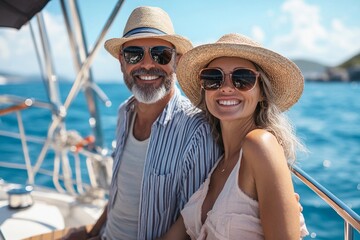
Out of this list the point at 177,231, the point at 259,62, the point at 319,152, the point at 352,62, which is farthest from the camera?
the point at 352,62

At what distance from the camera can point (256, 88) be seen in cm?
135

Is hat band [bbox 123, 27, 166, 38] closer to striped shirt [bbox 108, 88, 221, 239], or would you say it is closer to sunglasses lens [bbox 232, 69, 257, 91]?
striped shirt [bbox 108, 88, 221, 239]

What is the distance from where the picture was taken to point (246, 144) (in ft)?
3.87

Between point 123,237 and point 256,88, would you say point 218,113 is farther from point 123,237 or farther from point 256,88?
point 123,237

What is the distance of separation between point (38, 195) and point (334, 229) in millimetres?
4991

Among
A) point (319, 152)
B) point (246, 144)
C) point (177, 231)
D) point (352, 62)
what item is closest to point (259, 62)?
point (246, 144)

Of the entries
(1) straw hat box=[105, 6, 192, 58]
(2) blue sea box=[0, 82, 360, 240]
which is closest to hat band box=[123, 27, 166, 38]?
(1) straw hat box=[105, 6, 192, 58]

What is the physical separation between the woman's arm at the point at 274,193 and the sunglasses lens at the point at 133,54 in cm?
76

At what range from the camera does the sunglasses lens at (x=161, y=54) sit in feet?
5.57

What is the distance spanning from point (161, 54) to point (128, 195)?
1.97 ft

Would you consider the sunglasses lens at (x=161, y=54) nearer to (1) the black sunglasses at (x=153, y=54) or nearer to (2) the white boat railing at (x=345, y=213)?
(1) the black sunglasses at (x=153, y=54)

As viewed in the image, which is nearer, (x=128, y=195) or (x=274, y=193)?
(x=274, y=193)

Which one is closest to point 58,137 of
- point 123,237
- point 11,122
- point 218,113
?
point 123,237

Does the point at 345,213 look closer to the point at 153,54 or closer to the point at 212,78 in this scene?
the point at 212,78
